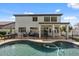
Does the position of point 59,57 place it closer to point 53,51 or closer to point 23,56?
point 53,51

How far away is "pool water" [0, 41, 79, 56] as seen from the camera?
4.43m

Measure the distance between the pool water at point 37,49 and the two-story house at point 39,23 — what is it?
25 centimetres

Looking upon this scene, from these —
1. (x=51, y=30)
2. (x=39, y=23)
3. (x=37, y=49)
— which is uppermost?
(x=39, y=23)

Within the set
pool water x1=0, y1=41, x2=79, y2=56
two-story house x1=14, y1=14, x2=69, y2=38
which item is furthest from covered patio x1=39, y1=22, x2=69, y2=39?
pool water x1=0, y1=41, x2=79, y2=56

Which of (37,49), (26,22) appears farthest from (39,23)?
(37,49)

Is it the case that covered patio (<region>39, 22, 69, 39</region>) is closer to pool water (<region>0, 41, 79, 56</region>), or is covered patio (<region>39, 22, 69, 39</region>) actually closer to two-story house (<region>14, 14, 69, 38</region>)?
two-story house (<region>14, 14, 69, 38</region>)

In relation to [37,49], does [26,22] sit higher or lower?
higher

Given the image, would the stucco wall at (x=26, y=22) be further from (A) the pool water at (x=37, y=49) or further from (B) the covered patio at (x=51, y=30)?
(A) the pool water at (x=37, y=49)

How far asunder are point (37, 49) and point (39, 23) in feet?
1.71

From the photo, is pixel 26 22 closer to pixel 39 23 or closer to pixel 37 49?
pixel 39 23

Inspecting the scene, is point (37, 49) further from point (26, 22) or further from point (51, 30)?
point (26, 22)

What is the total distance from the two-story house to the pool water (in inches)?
9.7

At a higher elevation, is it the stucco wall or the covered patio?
the stucco wall

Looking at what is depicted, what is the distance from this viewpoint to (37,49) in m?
4.46
